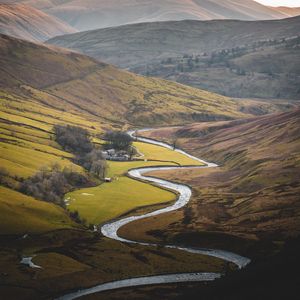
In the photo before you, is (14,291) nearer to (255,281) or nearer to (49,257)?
(49,257)

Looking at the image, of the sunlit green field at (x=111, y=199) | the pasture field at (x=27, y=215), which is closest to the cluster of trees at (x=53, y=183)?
the sunlit green field at (x=111, y=199)

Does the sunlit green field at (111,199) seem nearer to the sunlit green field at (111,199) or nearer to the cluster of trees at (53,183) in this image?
the sunlit green field at (111,199)

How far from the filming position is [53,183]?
582ft

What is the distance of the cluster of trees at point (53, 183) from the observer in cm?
16562

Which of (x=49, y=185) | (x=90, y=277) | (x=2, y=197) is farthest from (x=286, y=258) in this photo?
(x=49, y=185)

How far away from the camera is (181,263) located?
409 ft

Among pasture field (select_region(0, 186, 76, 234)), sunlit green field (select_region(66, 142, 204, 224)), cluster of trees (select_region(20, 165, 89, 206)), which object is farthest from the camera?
cluster of trees (select_region(20, 165, 89, 206))

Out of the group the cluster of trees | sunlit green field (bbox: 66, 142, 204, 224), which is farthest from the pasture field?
sunlit green field (bbox: 66, 142, 204, 224)

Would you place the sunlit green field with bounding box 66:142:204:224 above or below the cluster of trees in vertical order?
below

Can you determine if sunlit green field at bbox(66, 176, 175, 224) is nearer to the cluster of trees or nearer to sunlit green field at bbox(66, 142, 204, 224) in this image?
sunlit green field at bbox(66, 142, 204, 224)

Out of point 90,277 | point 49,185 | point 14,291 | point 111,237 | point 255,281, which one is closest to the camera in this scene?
point 255,281

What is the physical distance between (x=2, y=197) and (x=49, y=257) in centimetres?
3435

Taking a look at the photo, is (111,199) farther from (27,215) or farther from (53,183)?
(27,215)

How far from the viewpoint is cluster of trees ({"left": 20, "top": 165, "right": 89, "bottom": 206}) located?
165625 millimetres
